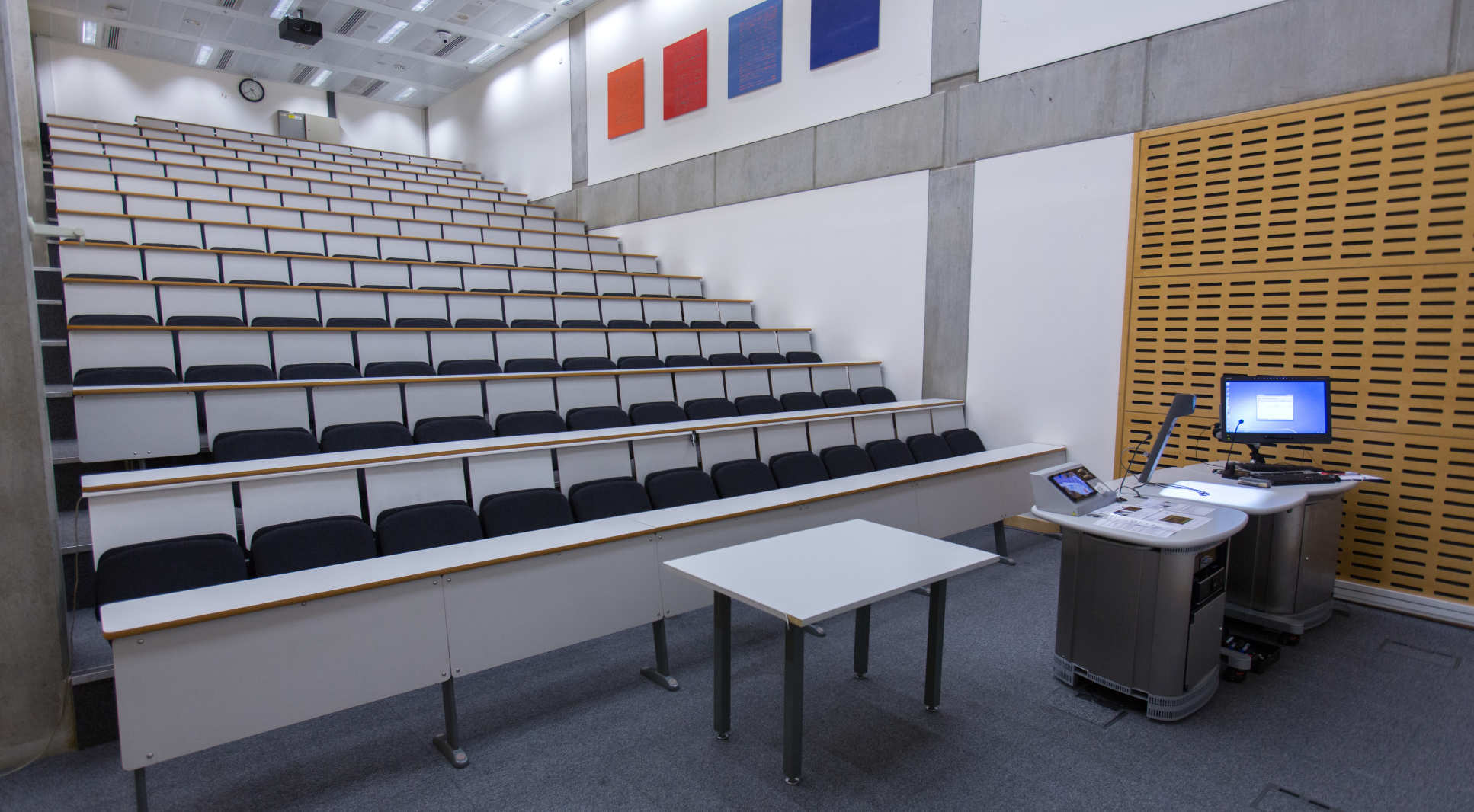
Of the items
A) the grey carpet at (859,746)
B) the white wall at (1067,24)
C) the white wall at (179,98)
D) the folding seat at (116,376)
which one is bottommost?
the grey carpet at (859,746)

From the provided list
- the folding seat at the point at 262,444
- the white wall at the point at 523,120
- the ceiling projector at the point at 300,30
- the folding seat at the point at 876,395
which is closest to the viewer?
the folding seat at the point at 262,444

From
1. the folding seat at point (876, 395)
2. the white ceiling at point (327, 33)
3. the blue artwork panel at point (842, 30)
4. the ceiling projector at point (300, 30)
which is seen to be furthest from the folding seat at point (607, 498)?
the ceiling projector at point (300, 30)

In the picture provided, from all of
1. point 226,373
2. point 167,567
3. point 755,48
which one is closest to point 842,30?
point 755,48

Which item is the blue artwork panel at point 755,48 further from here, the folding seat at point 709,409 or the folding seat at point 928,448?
the folding seat at point 928,448

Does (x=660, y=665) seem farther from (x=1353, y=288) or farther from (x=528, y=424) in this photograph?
(x=1353, y=288)

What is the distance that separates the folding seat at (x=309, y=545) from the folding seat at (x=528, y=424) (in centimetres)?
126

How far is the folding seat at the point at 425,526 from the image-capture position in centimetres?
265

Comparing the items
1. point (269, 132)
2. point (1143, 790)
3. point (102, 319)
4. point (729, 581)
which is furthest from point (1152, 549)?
point (269, 132)

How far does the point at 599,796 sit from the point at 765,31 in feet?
21.2

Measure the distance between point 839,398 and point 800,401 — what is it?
1.08 ft

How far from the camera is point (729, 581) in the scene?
82.6 inches

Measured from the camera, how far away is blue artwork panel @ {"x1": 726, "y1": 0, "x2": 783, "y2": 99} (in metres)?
6.54

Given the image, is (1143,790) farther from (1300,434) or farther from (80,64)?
(80,64)

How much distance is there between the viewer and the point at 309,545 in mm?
2492
